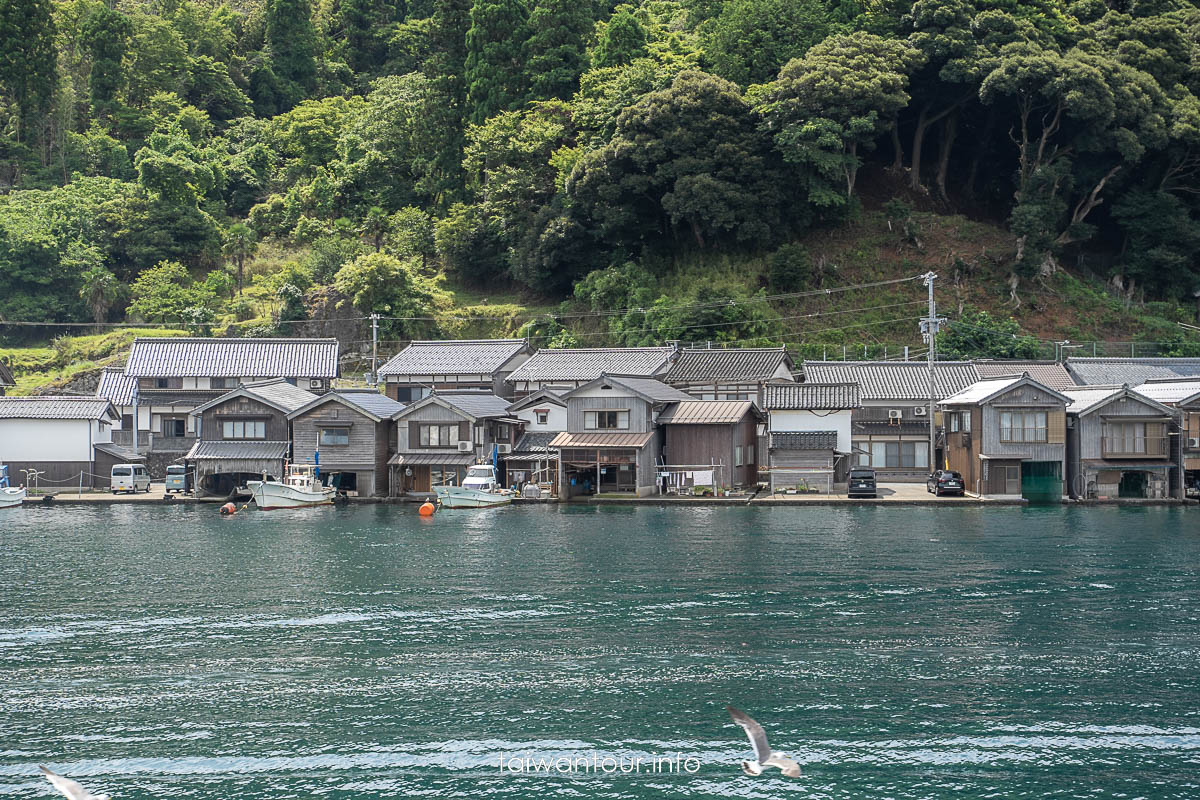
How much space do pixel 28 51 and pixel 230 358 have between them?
185 ft

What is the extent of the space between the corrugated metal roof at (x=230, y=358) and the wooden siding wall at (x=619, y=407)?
17431 mm

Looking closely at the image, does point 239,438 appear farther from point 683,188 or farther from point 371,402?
point 683,188

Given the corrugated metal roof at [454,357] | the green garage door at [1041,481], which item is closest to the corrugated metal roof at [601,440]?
the corrugated metal roof at [454,357]

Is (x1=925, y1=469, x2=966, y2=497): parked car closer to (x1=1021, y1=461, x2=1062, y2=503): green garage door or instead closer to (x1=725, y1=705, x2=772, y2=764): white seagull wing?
(x1=1021, y1=461, x2=1062, y2=503): green garage door

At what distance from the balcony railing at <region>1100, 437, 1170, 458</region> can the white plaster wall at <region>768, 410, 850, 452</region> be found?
39.9ft

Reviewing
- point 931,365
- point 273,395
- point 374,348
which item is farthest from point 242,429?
point 931,365

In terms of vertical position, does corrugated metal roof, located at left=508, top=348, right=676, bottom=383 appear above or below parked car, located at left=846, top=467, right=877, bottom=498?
above

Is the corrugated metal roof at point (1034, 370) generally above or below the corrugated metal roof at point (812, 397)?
above

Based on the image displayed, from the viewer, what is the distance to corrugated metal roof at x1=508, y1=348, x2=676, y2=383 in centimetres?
6431

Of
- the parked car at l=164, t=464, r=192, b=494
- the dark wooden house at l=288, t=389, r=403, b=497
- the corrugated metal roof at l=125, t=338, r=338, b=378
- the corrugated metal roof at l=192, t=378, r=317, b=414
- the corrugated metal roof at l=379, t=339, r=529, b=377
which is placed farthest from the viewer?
the corrugated metal roof at l=379, t=339, r=529, b=377

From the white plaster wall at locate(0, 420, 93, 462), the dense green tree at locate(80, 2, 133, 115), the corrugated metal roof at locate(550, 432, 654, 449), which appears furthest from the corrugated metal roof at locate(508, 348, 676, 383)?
the dense green tree at locate(80, 2, 133, 115)

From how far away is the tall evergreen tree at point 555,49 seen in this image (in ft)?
292

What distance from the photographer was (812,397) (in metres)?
56.1

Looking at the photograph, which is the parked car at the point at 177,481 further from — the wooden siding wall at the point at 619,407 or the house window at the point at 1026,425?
the house window at the point at 1026,425
